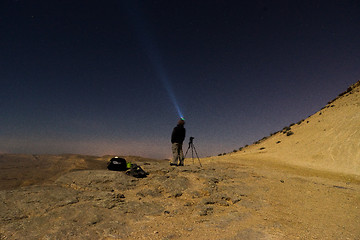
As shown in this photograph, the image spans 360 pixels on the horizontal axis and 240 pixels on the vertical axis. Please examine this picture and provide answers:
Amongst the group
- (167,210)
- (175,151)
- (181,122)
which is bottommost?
(167,210)

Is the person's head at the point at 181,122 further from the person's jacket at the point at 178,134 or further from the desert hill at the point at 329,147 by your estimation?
the desert hill at the point at 329,147

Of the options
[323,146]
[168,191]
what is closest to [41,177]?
[168,191]

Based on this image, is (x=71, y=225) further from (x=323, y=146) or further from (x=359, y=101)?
(x=359, y=101)

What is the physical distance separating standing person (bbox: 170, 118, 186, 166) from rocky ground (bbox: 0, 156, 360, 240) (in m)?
3.22

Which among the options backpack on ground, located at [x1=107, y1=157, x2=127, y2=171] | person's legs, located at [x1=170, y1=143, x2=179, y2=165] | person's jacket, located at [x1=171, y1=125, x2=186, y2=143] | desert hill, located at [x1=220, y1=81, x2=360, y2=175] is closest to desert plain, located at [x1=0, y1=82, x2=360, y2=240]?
backpack on ground, located at [x1=107, y1=157, x2=127, y2=171]

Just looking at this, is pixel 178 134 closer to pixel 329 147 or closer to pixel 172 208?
pixel 172 208

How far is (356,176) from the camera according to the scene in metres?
14.6

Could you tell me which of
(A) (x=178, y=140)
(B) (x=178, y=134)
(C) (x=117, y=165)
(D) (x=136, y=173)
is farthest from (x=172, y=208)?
(B) (x=178, y=134)

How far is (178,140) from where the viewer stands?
1210 cm

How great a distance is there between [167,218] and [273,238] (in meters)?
2.74

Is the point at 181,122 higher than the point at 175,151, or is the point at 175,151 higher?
the point at 181,122

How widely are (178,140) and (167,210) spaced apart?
6499 millimetres

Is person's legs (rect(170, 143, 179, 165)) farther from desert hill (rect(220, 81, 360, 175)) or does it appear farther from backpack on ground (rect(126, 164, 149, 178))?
desert hill (rect(220, 81, 360, 175))

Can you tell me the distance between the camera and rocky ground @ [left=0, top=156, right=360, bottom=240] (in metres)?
4.38
